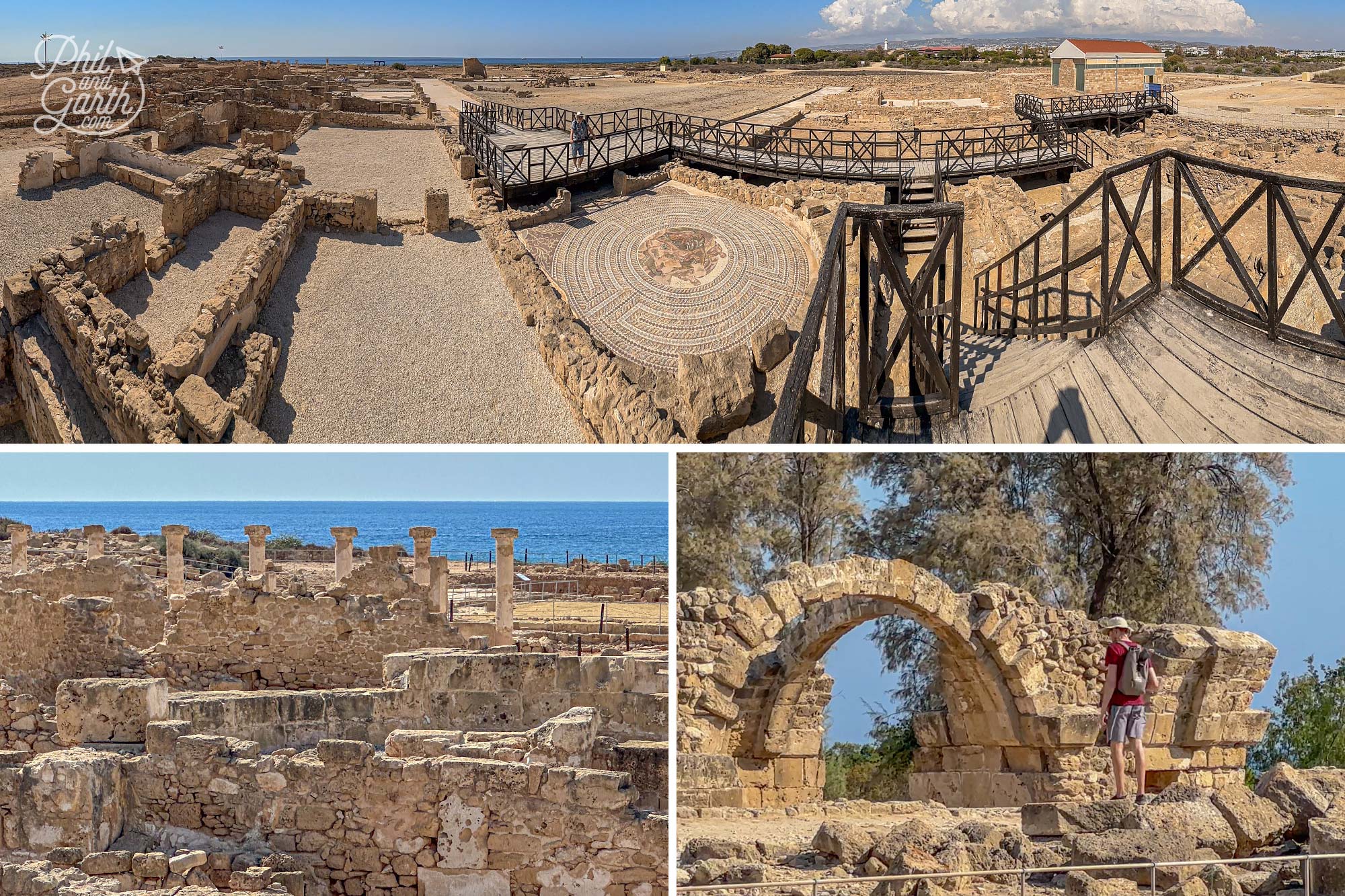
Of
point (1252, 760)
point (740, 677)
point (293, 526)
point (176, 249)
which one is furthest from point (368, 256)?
point (293, 526)

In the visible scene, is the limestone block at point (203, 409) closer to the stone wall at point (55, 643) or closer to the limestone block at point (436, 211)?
the stone wall at point (55, 643)

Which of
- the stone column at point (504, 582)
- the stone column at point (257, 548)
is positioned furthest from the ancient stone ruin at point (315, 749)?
the stone column at point (257, 548)

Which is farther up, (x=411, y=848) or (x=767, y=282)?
(x=767, y=282)

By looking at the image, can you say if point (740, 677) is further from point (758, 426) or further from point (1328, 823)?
point (758, 426)

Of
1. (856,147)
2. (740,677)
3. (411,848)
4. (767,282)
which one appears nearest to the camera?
(411,848)

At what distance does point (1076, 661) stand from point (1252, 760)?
A: 21.0ft

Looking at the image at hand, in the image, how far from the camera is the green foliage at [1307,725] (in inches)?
507

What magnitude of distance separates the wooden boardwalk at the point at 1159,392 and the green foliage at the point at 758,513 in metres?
7.63

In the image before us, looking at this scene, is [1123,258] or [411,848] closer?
[411,848]

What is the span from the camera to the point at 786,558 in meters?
16.3

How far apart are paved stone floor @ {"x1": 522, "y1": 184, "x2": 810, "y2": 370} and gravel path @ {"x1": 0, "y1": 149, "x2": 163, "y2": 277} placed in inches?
301

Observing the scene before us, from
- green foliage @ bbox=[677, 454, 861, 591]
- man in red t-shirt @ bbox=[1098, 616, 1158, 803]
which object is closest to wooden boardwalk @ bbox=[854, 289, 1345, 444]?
man in red t-shirt @ bbox=[1098, 616, 1158, 803]

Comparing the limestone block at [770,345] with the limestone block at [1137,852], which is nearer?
the limestone block at [1137,852]

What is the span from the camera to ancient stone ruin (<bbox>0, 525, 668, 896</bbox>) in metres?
6.18
